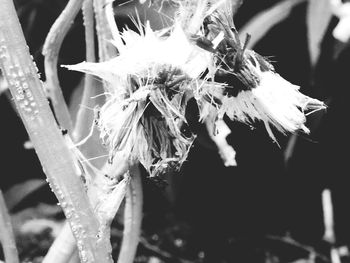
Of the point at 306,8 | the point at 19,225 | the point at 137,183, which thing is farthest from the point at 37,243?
the point at 306,8

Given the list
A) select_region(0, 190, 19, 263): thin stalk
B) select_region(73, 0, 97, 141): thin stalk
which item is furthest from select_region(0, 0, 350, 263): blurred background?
select_region(0, 190, 19, 263): thin stalk

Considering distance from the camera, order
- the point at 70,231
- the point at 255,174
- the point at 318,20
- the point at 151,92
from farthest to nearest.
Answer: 1. the point at 255,174
2. the point at 318,20
3. the point at 70,231
4. the point at 151,92

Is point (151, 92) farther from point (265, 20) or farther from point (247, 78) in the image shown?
point (265, 20)

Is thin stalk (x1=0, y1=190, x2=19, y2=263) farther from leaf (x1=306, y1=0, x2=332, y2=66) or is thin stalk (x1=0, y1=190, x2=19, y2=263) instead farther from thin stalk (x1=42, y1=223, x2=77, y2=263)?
leaf (x1=306, y1=0, x2=332, y2=66)

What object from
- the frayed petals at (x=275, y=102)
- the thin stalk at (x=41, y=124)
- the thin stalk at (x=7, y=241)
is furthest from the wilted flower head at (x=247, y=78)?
the thin stalk at (x=7, y=241)

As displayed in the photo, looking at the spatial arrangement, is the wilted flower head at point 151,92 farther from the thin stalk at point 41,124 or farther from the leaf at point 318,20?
the leaf at point 318,20

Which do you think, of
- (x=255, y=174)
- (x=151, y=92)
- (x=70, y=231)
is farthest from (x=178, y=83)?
(x=255, y=174)
